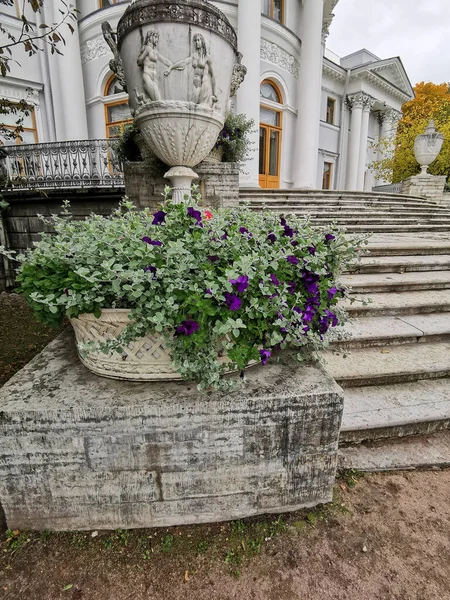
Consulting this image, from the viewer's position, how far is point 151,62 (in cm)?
314

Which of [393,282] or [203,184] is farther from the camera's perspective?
[203,184]

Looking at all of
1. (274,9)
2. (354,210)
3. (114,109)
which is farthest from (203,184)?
(274,9)

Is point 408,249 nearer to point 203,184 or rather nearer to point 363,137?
point 203,184

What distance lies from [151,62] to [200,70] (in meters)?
0.49

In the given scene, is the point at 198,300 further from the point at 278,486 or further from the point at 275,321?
the point at 278,486

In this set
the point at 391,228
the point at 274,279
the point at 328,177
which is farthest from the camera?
the point at 328,177

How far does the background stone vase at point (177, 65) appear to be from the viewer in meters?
3.08

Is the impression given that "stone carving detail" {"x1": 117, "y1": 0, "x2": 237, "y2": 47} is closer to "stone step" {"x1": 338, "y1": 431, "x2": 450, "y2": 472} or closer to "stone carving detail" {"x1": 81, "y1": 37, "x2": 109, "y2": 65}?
"stone step" {"x1": 338, "y1": 431, "x2": 450, "y2": 472}

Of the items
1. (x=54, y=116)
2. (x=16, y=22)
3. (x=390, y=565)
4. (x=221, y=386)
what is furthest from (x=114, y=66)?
(x=16, y=22)

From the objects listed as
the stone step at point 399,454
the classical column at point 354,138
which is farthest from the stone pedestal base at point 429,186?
the stone step at point 399,454

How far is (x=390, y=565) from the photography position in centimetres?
118

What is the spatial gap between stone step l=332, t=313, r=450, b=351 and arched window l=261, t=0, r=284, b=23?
1308cm

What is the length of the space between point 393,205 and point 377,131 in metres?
14.1

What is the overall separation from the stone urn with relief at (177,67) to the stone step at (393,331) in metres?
2.52
